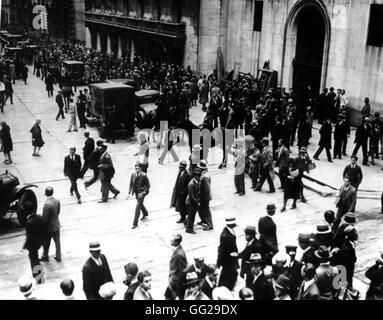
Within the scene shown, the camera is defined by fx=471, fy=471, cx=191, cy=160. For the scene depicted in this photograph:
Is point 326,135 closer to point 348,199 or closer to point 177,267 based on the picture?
point 348,199

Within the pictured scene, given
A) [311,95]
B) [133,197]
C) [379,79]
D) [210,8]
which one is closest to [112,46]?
[210,8]

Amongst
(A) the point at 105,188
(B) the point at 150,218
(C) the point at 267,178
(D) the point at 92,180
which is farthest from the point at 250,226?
(D) the point at 92,180

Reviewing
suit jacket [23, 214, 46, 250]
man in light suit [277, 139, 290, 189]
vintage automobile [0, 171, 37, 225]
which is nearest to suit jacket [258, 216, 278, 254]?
suit jacket [23, 214, 46, 250]

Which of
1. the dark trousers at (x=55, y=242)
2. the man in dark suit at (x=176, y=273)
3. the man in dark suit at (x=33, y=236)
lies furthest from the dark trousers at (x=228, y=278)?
the dark trousers at (x=55, y=242)

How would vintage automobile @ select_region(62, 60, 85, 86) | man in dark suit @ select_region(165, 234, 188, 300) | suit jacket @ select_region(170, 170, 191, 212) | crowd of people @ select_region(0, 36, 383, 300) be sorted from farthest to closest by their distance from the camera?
1. vintage automobile @ select_region(62, 60, 85, 86)
2. suit jacket @ select_region(170, 170, 191, 212)
3. man in dark suit @ select_region(165, 234, 188, 300)
4. crowd of people @ select_region(0, 36, 383, 300)

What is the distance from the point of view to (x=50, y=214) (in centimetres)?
941

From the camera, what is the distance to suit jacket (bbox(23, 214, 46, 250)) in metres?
8.84

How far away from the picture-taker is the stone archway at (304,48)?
896 inches

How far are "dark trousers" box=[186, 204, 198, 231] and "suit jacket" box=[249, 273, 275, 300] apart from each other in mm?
4292

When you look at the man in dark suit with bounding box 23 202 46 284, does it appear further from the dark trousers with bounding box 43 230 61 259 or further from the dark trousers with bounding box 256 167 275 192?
the dark trousers with bounding box 256 167 275 192

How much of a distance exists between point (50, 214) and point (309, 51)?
18024mm

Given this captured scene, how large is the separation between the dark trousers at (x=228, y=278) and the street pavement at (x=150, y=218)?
3.62ft

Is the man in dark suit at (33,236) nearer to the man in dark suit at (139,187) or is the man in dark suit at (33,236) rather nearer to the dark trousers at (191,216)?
the man in dark suit at (139,187)
